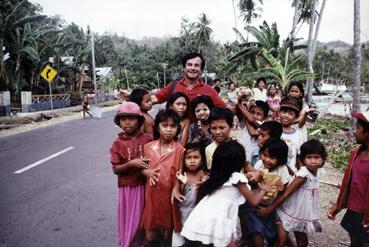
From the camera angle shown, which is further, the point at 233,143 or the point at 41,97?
the point at 41,97

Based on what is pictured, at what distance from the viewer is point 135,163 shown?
2.79 m

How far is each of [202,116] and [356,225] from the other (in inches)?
64.9

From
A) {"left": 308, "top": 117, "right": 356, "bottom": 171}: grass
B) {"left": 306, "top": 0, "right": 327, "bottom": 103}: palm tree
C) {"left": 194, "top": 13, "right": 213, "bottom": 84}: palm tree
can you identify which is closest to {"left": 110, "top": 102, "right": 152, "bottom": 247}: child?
{"left": 308, "top": 117, "right": 356, "bottom": 171}: grass

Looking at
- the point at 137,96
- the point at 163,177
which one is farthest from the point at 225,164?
the point at 137,96

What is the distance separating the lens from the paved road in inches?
155

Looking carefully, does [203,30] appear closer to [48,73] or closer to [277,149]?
[48,73]

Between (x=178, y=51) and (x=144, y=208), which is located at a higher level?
(x=178, y=51)

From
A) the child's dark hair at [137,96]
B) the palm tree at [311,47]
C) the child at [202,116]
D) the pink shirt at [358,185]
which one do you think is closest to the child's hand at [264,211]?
the pink shirt at [358,185]

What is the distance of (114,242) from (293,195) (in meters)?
2.08

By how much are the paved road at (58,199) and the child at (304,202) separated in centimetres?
194

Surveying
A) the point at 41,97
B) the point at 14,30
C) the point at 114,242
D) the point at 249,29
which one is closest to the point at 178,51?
the point at 41,97

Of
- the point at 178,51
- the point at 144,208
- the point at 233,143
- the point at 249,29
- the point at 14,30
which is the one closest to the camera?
the point at 233,143

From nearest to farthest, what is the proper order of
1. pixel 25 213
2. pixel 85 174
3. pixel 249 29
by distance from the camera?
1. pixel 25 213
2. pixel 85 174
3. pixel 249 29

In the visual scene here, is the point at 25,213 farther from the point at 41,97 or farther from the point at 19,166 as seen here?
the point at 41,97
